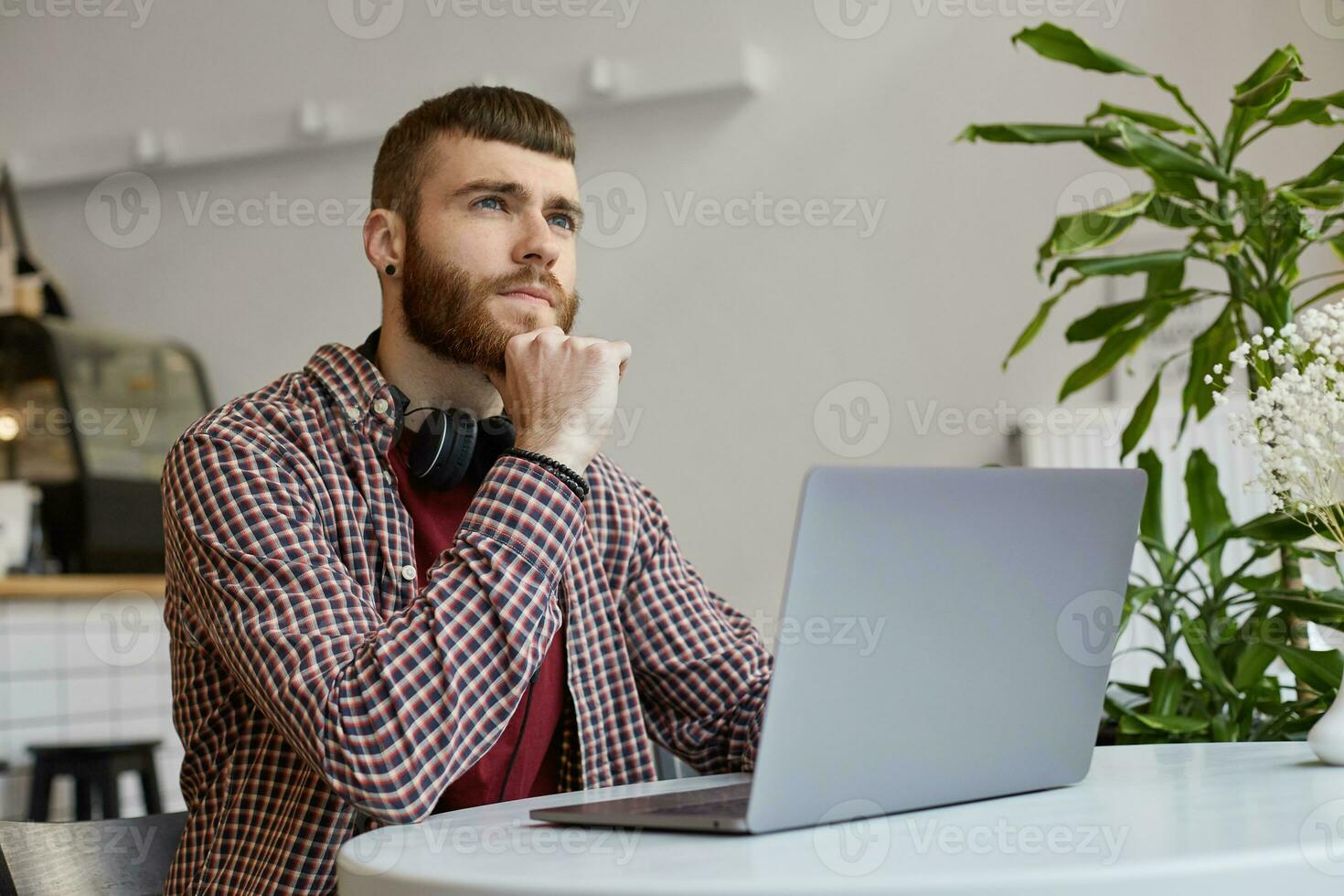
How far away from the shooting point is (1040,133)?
1836 mm

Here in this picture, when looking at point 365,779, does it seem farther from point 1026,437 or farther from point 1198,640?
point 1026,437

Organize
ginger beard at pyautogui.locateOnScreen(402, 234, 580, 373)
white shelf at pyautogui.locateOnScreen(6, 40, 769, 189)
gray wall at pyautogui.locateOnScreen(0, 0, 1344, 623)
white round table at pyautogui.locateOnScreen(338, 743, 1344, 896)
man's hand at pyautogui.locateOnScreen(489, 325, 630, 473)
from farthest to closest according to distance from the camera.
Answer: white shelf at pyautogui.locateOnScreen(6, 40, 769, 189)
gray wall at pyautogui.locateOnScreen(0, 0, 1344, 623)
ginger beard at pyautogui.locateOnScreen(402, 234, 580, 373)
man's hand at pyautogui.locateOnScreen(489, 325, 630, 473)
white round table at pyautogui.locateOnScreen(338, 743, 1344, 896)

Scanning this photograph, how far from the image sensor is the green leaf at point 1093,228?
173 centimetres

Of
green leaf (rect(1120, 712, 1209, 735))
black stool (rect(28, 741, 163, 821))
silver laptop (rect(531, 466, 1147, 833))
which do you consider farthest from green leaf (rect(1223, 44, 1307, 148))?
black stool (rect(28, 741, 163, 821))

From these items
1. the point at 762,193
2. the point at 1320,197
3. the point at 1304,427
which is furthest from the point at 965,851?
the point at 762,193

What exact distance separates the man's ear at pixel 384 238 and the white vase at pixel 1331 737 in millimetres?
1124

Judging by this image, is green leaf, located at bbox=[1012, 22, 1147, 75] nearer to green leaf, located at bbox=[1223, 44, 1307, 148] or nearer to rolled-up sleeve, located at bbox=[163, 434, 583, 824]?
green leaf, located at bbox=[1223, 44, 1307, 148]

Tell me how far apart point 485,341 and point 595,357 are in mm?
235

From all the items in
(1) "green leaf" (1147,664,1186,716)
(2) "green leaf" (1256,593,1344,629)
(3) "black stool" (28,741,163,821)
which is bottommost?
(3) "black stool" (28,741,163,821)

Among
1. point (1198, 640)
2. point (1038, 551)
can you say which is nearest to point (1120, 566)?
point (1038, 551)

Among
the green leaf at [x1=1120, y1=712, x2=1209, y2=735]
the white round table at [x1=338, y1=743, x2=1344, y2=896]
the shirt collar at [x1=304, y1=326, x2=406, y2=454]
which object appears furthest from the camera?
the green leaf at [x1=1120, y1=712, x2=1209, y2=735]

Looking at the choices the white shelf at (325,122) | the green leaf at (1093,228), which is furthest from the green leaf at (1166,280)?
the white shelf at (325,122)

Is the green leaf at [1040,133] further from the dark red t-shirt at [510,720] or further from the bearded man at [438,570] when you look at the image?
the dark red t-shirt at [510,720]

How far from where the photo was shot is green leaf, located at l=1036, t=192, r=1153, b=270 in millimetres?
1731
